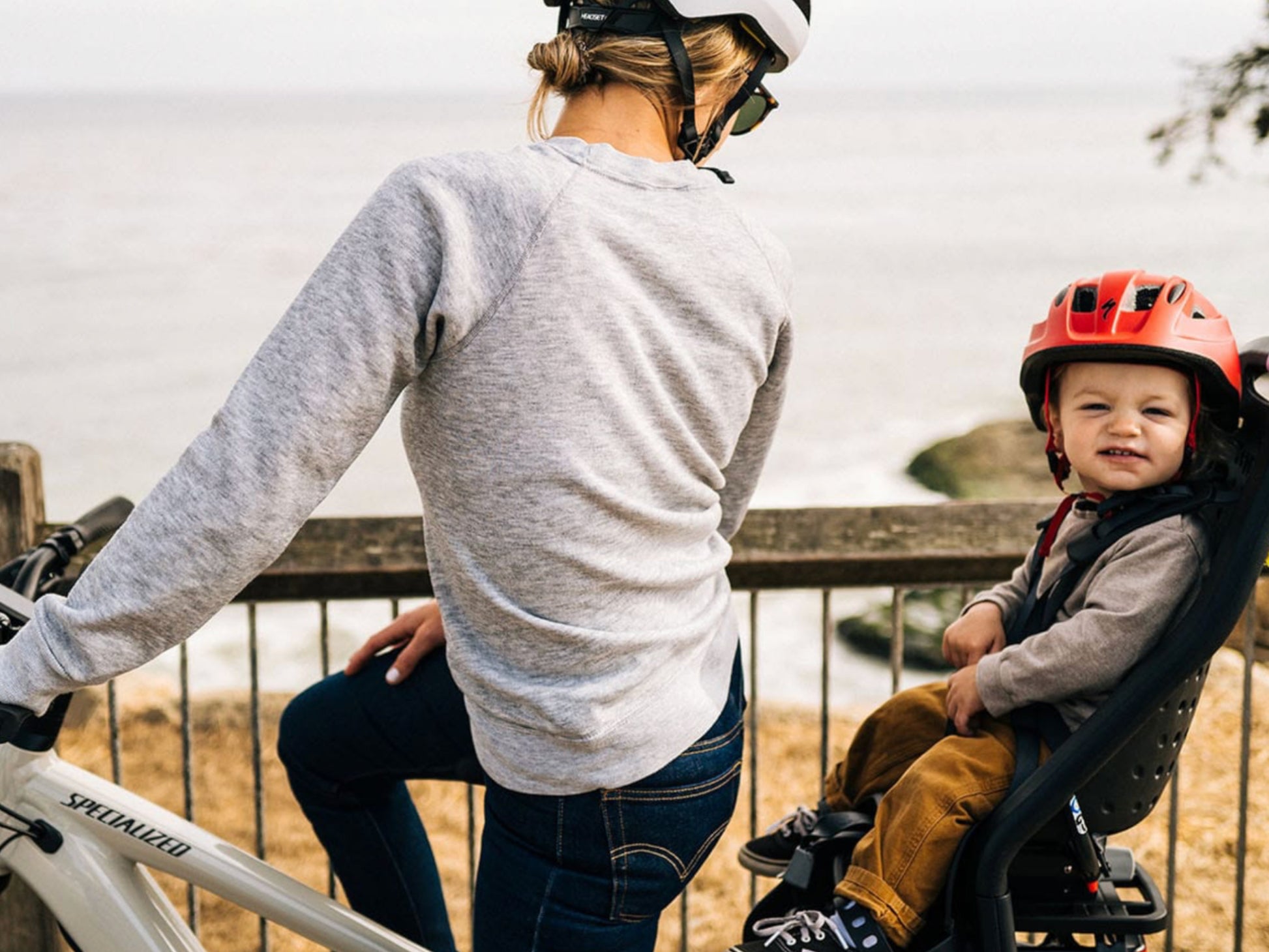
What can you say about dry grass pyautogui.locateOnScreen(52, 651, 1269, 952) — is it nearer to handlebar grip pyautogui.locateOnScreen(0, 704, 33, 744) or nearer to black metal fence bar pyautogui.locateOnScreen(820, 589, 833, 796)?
black metal fence bar pyautogui.locateOnScreen(820, 589, 833, 796)

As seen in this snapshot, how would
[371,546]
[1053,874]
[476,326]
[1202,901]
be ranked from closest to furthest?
[476,326] < [1053,874] < [371,546] < [1202,901]

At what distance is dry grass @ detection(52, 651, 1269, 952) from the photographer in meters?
4.68

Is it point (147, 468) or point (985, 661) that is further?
point (147, 468)

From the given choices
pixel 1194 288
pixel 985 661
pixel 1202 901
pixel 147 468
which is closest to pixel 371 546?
pixel 985 661

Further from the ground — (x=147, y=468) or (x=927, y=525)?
(x=927, y=525)

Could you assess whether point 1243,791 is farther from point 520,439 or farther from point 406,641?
point 520,439

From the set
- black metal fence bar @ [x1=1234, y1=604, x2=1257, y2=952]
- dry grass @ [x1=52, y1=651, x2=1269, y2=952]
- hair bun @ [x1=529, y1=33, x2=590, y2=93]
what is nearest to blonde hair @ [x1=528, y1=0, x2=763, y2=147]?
hair bun @ [x1=529, y1=33, x2=590, y2=93]

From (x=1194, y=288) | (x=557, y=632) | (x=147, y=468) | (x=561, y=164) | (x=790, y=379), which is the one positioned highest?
(x=561, y=164)

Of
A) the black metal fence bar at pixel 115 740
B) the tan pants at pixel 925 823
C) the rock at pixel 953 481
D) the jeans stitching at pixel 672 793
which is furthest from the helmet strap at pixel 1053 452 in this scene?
the rock at pixel 953 481

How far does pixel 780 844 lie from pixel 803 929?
9.1 inches

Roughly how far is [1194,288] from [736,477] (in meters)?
0.52

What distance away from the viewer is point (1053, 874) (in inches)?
54.5

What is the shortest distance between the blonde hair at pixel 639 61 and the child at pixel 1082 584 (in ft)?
1.62

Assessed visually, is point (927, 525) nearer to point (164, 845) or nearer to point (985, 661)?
point (985, 661)
